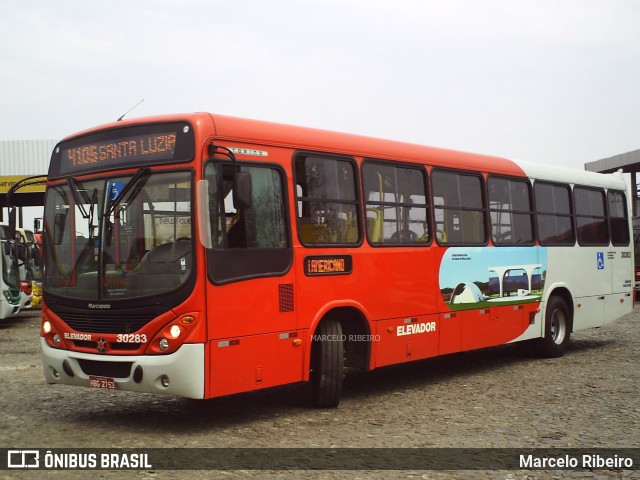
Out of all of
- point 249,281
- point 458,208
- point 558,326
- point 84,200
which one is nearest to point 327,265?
point 249,281

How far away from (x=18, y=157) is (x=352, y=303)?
29137 mm

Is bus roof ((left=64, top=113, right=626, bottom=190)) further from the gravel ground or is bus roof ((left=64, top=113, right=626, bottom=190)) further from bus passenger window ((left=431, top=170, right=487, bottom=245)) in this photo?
the gravel ground

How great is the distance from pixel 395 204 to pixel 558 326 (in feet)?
16.2

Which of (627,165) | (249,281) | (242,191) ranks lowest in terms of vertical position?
(249,281)

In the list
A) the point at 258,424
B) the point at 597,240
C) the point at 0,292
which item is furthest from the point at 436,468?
the point at 0,292

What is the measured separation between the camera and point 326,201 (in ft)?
29.1

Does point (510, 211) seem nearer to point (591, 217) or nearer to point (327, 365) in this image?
point (591, 217)

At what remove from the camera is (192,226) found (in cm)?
743

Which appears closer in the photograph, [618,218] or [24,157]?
[618,218]

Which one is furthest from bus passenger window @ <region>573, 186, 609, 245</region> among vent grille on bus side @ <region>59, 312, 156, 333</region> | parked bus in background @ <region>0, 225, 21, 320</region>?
parked bus in background @ <region>0, 225, 21, 320</region>

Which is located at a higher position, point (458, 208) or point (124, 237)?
point (458, 208)

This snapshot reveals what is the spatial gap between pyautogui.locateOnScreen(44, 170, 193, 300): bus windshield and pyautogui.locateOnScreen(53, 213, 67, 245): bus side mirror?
1 centimetres

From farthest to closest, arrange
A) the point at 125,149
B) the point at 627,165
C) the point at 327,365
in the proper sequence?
the point at 627,165
the point at 327,365
the point at 125,149

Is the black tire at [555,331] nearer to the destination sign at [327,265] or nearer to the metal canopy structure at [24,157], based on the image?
the destination sign at [327,265]
